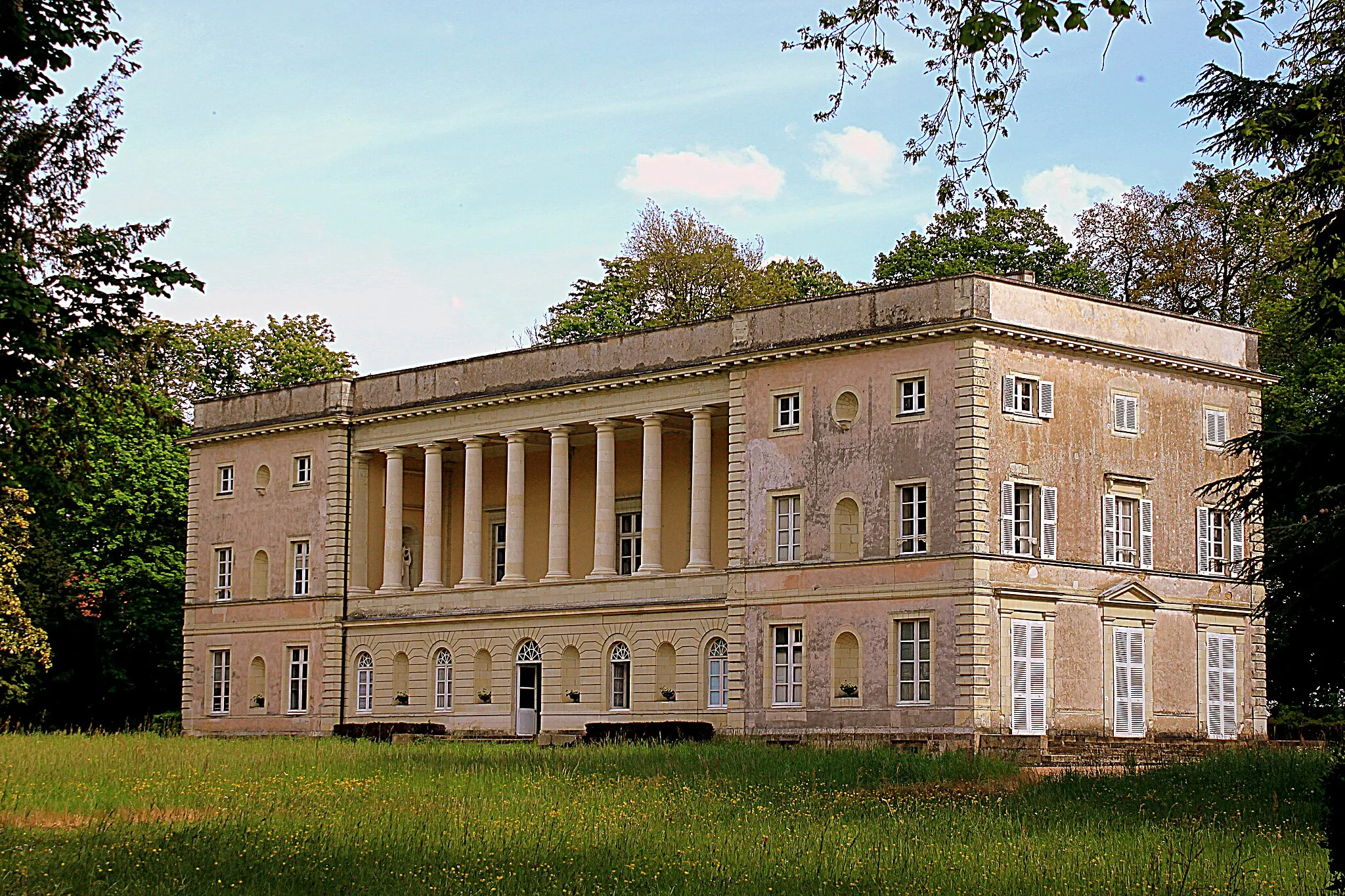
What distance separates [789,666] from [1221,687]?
10.2 m

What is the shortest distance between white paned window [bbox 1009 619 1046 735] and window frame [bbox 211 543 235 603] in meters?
27.8

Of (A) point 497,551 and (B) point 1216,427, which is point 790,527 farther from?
(A) point 497,551

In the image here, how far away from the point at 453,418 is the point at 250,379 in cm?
1979

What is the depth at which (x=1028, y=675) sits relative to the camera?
140 feet

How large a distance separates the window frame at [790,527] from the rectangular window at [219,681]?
22007mm

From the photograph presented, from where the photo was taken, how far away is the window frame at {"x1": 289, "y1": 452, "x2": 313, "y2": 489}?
58.9 m

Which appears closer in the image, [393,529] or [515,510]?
[515,510]

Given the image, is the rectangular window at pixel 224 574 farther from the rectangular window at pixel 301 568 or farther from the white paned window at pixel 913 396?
the white paned window at pixel 913 396

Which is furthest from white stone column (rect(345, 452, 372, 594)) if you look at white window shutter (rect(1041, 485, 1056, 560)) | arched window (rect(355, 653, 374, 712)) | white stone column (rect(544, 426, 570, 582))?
white window shutter (rect(1041, 485, 1056, 560))

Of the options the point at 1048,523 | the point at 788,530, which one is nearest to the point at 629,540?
the point at 788,530

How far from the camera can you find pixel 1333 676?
49.0 metres

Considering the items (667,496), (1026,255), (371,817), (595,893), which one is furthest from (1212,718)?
(595,893)

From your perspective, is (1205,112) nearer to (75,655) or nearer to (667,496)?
(667,496)

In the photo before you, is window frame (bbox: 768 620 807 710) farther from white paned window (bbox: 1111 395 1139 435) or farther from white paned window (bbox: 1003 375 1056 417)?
white paned window (bbox: 1111 395 1139 435)
